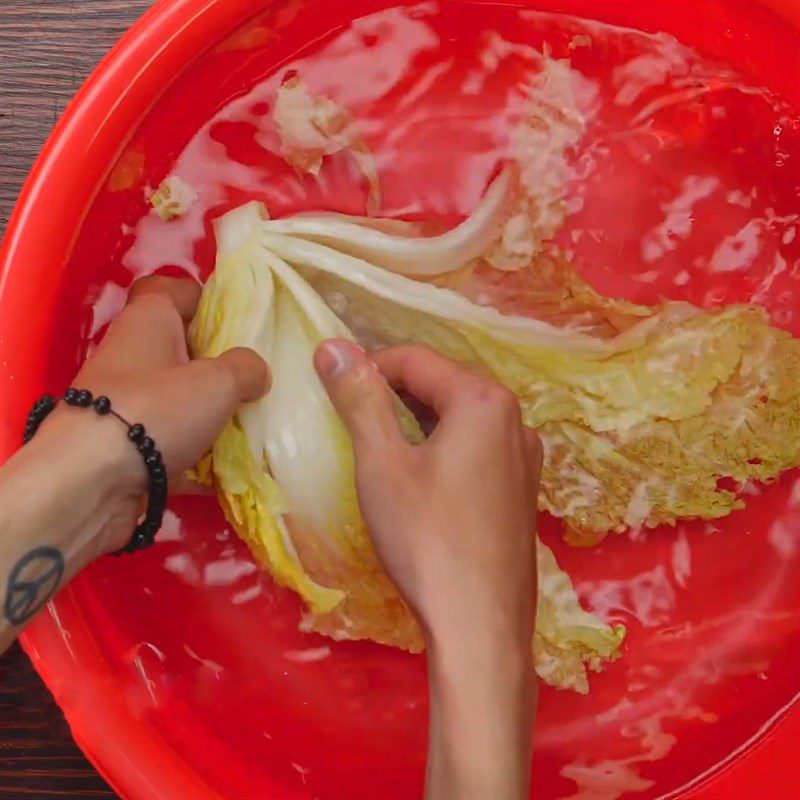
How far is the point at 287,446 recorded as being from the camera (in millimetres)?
669

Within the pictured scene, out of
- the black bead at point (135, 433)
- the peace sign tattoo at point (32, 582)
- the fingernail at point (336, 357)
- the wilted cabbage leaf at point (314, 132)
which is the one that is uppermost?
the wilted cabbage leaf at point (314, 132)

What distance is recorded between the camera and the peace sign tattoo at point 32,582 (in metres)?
0.55

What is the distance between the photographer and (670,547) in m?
0.76

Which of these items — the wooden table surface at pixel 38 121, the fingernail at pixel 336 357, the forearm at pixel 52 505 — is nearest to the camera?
the forearm at pixel 52 505

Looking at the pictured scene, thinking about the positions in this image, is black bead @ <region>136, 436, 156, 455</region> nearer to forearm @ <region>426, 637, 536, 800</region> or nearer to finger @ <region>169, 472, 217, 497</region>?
finger @ <region>169, 472, 217, 497</region>

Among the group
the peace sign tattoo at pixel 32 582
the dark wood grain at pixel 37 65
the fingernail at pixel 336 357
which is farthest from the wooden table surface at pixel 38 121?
the fingernail at pixel 336 357

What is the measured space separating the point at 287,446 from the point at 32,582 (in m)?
0.21

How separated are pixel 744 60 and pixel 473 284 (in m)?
0.31

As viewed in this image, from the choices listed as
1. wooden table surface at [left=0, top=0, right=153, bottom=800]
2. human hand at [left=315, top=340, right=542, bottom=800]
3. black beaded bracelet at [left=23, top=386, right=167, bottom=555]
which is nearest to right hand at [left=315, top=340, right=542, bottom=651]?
human hand at [left=315, top=340, right=542, bottom=800]

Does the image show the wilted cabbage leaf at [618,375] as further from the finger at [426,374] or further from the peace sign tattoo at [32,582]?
the peace sign tattoo at [32,582]

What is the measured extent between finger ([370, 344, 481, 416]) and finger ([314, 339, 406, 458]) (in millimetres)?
20

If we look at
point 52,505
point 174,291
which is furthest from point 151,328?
point 52,505

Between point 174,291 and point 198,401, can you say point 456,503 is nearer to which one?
point 198,401

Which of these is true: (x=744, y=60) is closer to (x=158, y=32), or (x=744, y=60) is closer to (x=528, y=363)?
(x=528, y=363)
